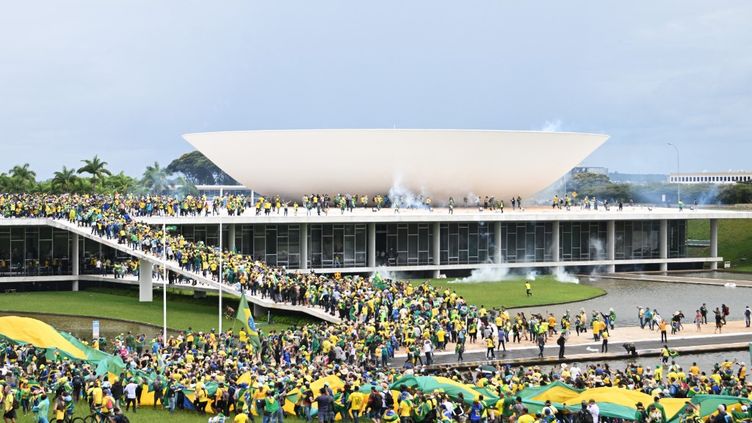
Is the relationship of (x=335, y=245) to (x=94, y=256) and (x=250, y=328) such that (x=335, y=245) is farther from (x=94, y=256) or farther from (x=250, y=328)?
(x=250, y=328)

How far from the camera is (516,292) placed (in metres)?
44.8

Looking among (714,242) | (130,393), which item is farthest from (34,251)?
(714,242)

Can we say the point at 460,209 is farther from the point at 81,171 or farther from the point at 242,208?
the point at 81,171

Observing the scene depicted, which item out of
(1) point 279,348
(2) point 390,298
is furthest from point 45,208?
(1) point 279,348

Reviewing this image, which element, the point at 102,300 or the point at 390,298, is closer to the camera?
the point at 390,298

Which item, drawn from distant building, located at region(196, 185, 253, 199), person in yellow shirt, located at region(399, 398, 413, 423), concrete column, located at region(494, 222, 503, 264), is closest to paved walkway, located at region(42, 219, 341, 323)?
person in yellow shirt, located at region(399, 398, 413, 423)

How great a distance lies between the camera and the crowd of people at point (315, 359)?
19703 millimetres

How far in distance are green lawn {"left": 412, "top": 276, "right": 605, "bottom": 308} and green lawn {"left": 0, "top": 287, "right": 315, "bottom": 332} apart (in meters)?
8.51

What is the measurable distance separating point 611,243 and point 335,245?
15.3 metres

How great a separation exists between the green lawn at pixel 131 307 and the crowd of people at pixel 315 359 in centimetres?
160

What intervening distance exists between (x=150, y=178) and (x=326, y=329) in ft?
238

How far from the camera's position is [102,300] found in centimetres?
4288

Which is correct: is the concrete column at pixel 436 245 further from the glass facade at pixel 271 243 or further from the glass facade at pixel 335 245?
the glass facade at pixel 271 243

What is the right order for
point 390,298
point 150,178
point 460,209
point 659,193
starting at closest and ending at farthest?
point 390,298
point 460,209
point 150,178
point 659,193
